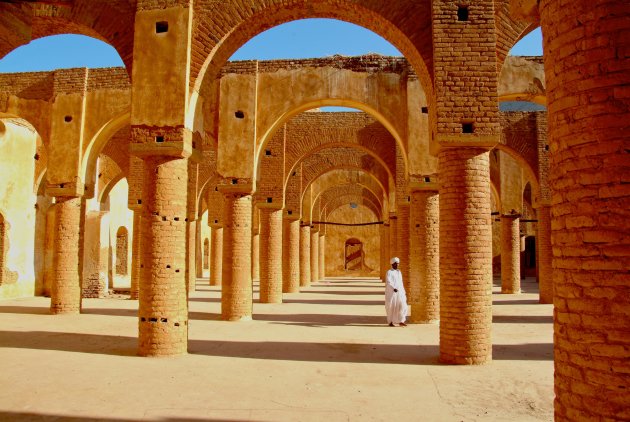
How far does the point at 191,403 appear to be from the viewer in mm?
5363

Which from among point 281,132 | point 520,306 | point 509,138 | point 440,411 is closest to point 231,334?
point 440,411

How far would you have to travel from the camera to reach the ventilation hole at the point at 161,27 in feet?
25.9

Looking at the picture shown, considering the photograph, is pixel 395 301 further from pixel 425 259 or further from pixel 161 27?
pixel 161 27

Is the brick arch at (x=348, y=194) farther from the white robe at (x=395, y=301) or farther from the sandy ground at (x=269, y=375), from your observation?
the sandy ground at (x=269, y=375)

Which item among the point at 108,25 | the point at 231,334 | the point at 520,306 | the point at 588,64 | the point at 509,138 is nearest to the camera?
the point at 588,64

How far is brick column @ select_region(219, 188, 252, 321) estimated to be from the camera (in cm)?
1195

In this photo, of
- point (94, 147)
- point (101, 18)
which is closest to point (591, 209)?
point (101, 18)

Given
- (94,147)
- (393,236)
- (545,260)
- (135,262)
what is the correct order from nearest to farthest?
(94,147) < (135,262) < (545,260) < (393,236)

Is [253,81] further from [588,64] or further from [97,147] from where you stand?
[588,64]

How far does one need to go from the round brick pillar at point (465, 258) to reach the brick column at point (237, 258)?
566 centimetres

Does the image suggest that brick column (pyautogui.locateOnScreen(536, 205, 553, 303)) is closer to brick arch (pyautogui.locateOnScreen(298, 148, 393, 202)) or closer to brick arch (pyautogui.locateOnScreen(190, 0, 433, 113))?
brick arch (pyautogui.locateOnScreen(298, 148, 393, 202))

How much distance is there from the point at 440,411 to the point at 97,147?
11431 millimetres

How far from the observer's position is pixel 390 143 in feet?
58.1

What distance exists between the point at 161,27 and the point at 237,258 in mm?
5608
